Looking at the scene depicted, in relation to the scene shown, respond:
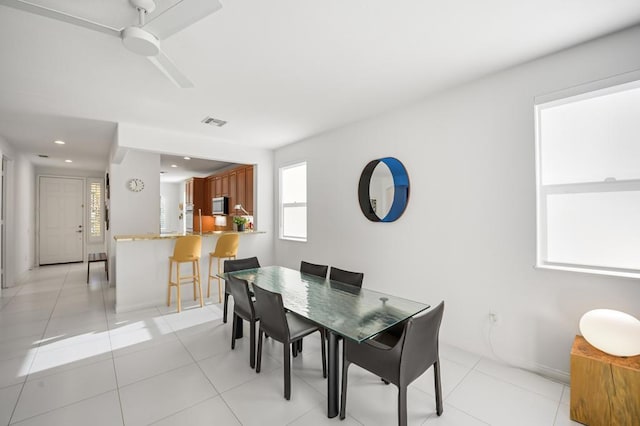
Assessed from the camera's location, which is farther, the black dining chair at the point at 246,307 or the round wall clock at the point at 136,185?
the round wall clock at the point at 136,185

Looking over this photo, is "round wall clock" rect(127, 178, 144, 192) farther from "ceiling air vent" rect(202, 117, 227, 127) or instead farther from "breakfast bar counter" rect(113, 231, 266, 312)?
"ceiling air vent" rect(202, 117, 227, 127)

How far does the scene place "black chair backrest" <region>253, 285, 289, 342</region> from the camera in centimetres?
194

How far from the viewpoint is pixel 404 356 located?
4.97 feet

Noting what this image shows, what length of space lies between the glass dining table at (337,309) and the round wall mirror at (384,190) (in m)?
1.13

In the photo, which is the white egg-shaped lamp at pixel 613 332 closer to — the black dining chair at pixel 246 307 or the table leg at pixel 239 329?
the black dining chair at pixel 246 307

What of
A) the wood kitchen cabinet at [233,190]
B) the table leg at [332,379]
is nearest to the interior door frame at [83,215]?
the wood kitchen cabinet at [233,190]

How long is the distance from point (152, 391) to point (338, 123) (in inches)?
135

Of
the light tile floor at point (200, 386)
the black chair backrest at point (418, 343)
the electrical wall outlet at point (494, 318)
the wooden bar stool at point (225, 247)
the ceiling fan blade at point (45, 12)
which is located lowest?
the light tile floor at point (200, 386)

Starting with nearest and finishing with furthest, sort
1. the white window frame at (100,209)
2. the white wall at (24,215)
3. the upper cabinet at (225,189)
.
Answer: the white wall at (24,215) < the upper cabinet at (225,189) < the white window frame at (100,209)

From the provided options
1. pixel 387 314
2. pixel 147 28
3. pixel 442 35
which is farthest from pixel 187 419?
pixel 442 35

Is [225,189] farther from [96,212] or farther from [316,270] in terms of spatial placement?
[316,270]

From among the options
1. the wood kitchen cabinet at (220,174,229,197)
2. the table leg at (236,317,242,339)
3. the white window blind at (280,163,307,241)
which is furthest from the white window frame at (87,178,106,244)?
the table leg at (236,317,242,339)

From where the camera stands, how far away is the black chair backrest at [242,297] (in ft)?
7.59

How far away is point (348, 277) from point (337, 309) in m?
0.77
